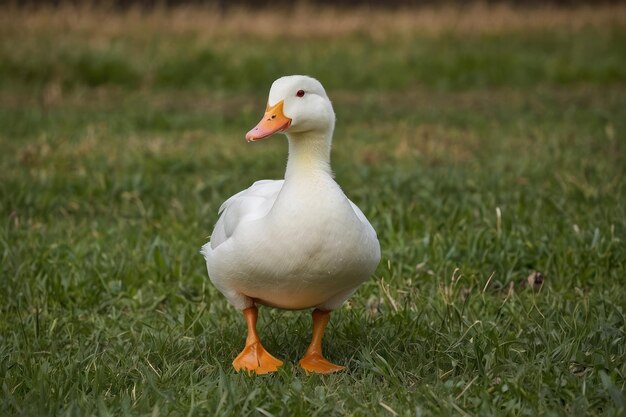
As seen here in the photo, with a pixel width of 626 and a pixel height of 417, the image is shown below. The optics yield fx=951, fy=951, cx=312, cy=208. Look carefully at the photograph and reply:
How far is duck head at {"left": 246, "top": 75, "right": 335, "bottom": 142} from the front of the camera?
142 inches

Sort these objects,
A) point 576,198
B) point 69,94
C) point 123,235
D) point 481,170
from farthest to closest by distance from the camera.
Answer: point 69,94
point 481,170
point 576,198
point 123,235

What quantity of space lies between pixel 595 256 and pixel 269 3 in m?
13.2

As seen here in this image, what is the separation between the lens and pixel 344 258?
11.5ft

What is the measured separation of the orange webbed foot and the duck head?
Result: 33.3 inches

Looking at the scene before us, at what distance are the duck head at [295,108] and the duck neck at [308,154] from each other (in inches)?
1.4

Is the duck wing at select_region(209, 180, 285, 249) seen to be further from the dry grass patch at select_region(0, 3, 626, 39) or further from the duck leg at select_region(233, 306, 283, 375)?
the dry grass patch at select_region(0, 3, 626, 39)

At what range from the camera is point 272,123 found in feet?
11.8

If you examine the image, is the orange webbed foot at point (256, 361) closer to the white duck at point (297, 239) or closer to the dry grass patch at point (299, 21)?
the white duck at point (297, 239)

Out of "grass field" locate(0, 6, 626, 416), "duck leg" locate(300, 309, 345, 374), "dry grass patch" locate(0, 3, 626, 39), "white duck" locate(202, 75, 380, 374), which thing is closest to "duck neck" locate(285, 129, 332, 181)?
"white duck" locate(202, 75, 380, 374)

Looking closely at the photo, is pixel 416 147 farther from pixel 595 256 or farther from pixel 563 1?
pixel 563 1

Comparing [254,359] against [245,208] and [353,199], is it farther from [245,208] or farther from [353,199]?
[353,199]

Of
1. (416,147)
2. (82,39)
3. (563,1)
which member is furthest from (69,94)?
(563,1)

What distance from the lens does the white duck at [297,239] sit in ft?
11.4

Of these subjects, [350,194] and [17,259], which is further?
[350,194]
